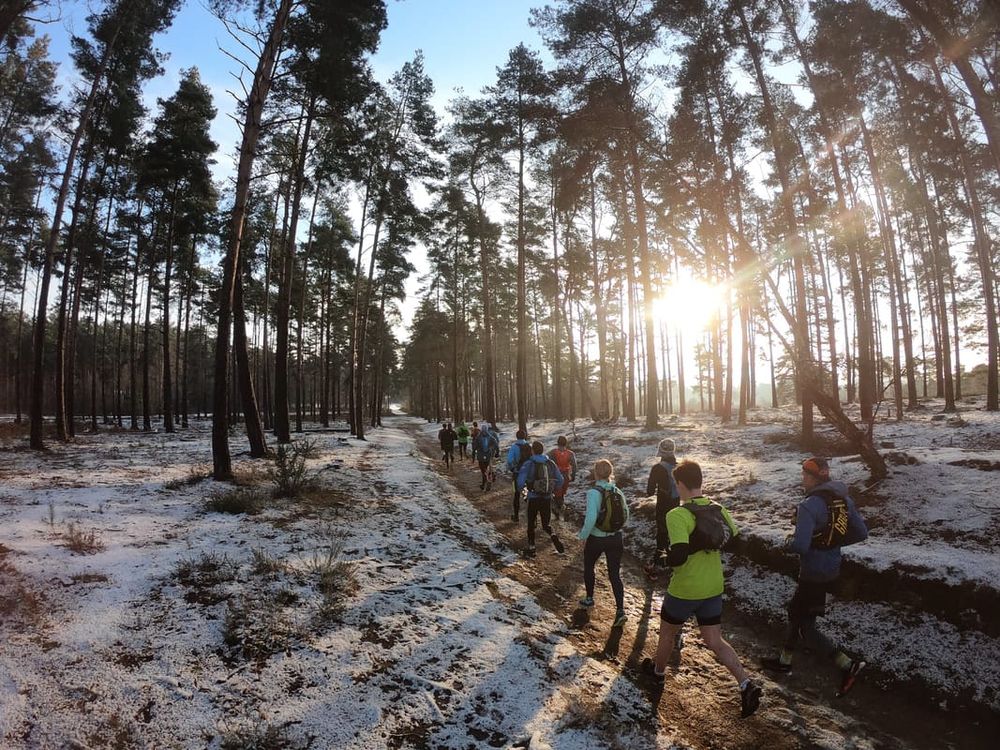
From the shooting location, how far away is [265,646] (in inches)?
161

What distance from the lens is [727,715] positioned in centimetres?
421

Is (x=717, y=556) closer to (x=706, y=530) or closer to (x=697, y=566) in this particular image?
(x=697, y=566)

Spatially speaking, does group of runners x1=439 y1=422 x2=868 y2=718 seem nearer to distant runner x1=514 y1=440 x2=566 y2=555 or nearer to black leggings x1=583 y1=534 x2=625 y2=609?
black leggings x1=583 y1=534 x2=625 y2=609

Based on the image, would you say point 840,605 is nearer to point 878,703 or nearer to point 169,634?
point 878,703

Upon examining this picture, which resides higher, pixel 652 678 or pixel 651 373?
pixel 651 373

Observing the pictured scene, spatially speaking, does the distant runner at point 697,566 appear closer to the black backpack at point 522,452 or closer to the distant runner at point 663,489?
the distant runner at point 663,489

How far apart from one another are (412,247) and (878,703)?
84.1 ft

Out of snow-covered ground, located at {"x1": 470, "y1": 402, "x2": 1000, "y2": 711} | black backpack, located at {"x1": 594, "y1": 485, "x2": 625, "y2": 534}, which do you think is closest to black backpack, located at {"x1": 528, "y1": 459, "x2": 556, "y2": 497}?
snow-covered ground, located at {"x1": 470, "y1": 402, "x2": 1000, "y2": 711}

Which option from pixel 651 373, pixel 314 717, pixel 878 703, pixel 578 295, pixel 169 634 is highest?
pixel 578 295

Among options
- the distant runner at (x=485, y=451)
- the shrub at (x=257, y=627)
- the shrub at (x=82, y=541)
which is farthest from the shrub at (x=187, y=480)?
the distant runner at (x=485, y=451)

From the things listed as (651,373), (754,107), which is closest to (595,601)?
(651,373)

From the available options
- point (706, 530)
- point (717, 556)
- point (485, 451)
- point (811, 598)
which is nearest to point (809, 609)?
point (811, 598)

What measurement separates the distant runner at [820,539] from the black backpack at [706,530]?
101cm

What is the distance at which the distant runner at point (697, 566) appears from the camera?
4.08 metres
